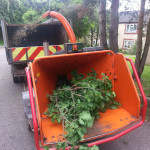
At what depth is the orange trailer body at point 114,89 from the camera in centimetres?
199

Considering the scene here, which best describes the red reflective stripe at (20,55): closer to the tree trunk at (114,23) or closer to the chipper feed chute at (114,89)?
the chipper feed chute at (114,89)

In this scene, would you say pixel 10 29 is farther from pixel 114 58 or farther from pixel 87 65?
pixel 114 58

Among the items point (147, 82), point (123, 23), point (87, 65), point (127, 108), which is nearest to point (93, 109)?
point (127, 108)

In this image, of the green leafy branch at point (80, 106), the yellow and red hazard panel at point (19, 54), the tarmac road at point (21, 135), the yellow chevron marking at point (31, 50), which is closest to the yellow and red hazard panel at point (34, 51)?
the yellow chevron marking at point (31, 50)

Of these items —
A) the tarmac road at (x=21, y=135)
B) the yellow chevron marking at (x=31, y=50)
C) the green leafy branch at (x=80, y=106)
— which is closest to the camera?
the green leafy branch at (x=80, y=106)

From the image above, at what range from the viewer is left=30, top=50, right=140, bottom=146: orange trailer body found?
78.5 inches

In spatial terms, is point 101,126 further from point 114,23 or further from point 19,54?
point 114,23

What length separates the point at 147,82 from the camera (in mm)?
5215

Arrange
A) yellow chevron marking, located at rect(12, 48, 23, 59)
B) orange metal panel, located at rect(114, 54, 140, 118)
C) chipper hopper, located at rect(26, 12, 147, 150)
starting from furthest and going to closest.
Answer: yellow chevron marking, located at rect(12, 48, 23, 59) < orange metal panel, located at rect(114, 54, 140, 118) < chipper hopper, located at rect(26, 12, 147, 150)

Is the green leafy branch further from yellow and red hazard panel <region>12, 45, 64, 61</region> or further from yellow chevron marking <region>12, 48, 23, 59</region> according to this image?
yellow chevron marking <region>12, 48, 23, 59</region>

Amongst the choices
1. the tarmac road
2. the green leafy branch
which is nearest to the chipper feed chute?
the green leafy branch

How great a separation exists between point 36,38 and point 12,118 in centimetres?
422

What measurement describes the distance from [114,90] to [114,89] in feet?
0.06

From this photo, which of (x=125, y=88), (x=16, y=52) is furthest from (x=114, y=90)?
(x=16, y=52)
